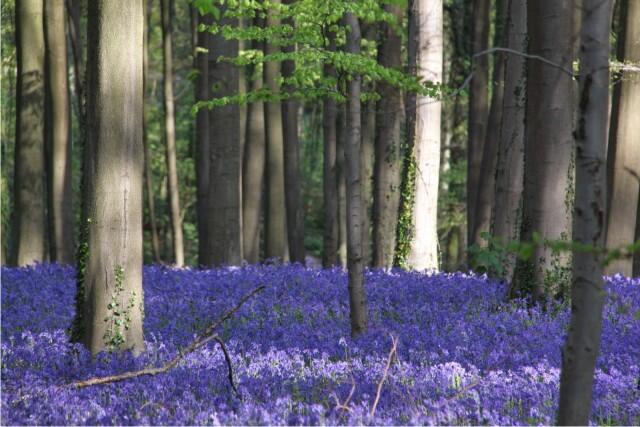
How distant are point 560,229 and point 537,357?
3235 mm

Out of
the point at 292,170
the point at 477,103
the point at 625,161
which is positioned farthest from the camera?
the point at 477,103

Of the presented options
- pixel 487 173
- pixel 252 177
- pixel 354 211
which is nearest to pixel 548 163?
pixel 354 211

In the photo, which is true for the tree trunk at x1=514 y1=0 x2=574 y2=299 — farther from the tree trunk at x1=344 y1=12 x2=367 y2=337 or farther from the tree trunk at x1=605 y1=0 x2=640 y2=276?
the tree trunk at x1=605 y1=0 x2=640 y2=276

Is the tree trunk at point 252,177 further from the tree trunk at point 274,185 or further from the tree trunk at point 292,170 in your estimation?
the tree trunk at point 292,170

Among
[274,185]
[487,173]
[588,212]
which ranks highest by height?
[588,212]

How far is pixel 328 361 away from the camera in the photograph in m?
7.66

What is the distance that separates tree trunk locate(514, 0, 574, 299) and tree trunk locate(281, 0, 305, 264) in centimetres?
1073

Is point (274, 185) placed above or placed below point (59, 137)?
below

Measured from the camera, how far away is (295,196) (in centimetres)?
2275

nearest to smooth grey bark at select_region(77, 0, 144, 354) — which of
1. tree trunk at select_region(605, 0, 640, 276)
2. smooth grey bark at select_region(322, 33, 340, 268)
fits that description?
tree trunk at select_region(605, 0, 640, 276)

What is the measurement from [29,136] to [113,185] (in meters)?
10.7

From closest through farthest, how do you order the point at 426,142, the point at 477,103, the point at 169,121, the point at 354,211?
the point at 354,211 < the point at 426,142 < the point at 477,103 < the point at 169,121

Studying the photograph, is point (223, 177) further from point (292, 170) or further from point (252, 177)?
point (292, 170)

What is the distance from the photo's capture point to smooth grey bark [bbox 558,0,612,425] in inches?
178
